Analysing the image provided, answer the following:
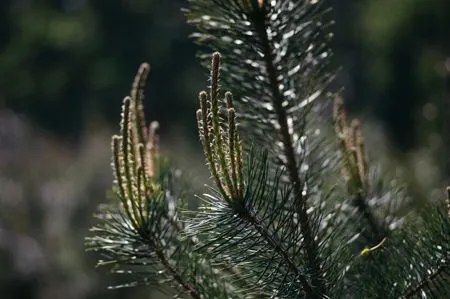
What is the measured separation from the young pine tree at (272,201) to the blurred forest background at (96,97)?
177 inches

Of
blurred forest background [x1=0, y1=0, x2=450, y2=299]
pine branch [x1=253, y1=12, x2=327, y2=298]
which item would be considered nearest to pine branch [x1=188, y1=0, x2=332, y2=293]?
pine branch [x1=253, y1=12, x2=327, y2=298]

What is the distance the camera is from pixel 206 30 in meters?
1.80

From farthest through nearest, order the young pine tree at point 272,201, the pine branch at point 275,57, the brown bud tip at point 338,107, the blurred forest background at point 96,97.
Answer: the blurred forest background at point 96,97 → the brown bud tip at point 338,107 → the pine branch at point 275,57 → the young pine tree at point 272,201

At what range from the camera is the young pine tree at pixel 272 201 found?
1.50 metres

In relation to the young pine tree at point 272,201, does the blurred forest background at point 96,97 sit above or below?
above

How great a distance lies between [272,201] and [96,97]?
32358 millimetres

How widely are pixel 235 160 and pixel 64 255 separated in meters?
11.8

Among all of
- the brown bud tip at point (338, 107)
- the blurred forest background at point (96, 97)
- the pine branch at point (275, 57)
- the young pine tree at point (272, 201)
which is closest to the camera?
the young pine tree at point (272, 201)

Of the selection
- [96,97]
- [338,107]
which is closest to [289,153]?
[338,107]

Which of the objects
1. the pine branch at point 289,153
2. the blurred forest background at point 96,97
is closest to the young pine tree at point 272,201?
the pine branch at point 289,153

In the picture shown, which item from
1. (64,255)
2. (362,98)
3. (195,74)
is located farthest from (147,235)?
(195,74)

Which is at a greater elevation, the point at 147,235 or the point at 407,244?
the point at 147,235

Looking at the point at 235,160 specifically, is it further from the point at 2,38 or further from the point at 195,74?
the point at 2,38

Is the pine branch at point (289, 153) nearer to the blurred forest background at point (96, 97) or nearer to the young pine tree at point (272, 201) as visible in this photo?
the young pine tree at point (272, 201)
